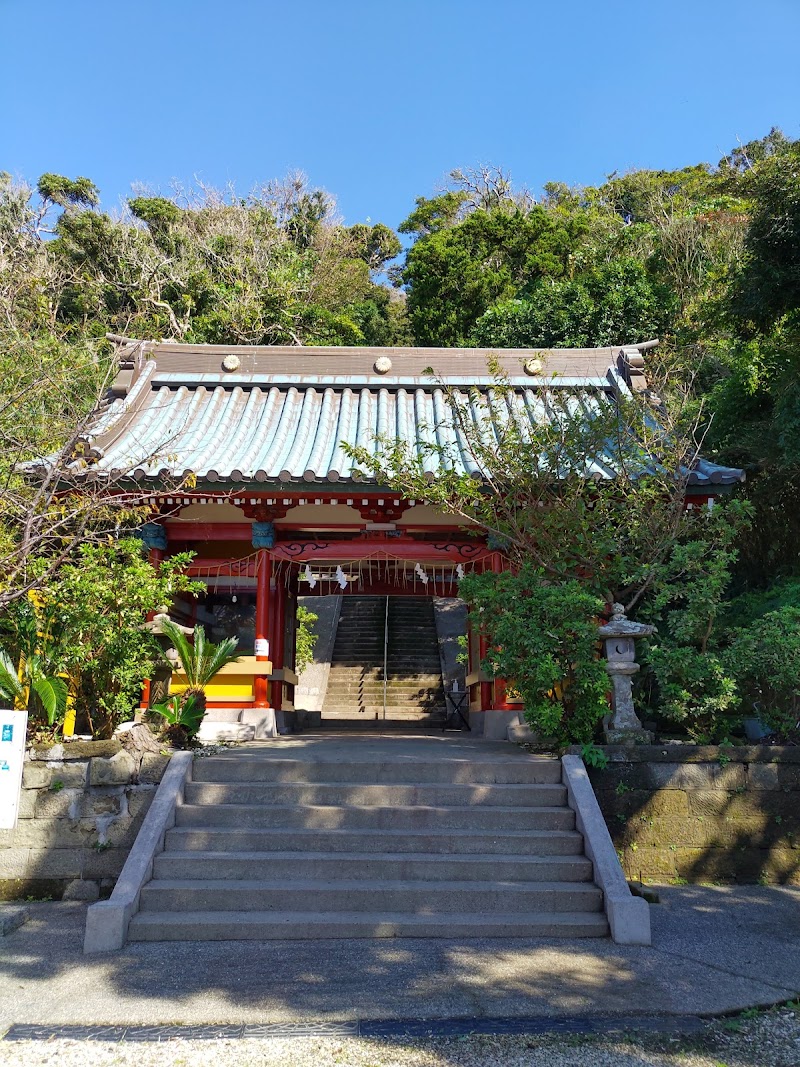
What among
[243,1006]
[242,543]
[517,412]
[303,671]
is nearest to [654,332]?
[517,412]

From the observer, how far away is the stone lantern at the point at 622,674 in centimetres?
675

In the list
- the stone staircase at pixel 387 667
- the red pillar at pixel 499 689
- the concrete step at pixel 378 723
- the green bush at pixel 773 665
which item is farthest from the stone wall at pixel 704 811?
the stone staircase at pixel 387 667

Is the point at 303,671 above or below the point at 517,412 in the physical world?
below

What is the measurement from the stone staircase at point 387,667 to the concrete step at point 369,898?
31.0 ft

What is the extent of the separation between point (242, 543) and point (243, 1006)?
701 cm

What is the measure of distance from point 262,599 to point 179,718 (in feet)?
9.13

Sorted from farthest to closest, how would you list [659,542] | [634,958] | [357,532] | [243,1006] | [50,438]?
[357,532] < [659,542] < [50,438] < [634,958] < [243,1006]

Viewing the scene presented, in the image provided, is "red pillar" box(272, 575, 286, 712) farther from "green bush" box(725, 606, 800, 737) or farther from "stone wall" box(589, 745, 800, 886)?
"green bush" box(725, 606, 800, 737)

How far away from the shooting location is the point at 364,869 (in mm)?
5629

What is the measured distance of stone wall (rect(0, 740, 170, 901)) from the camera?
6.35 meters

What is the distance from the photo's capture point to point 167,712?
709 cm

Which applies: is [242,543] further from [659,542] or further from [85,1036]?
[85,1036]

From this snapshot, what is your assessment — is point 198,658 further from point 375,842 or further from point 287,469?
point 375,842

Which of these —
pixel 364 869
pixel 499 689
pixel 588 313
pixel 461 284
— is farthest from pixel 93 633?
pixel 461 284
